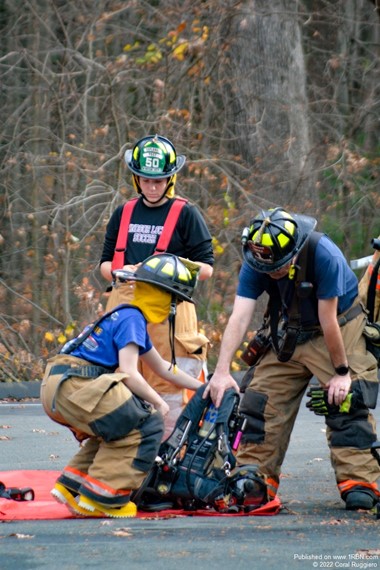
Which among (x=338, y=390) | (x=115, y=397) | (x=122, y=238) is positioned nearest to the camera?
(x=115, y=397)

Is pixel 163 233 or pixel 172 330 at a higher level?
pixel 163 233

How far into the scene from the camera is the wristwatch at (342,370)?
6.75 metres

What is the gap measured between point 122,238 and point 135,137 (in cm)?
846

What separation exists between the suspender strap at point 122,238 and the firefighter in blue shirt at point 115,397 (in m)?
0.91

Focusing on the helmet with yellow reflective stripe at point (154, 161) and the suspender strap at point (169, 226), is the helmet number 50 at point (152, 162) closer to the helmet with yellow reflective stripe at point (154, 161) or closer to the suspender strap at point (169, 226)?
the helmet with yellow reflective stripe at point (154, 161)

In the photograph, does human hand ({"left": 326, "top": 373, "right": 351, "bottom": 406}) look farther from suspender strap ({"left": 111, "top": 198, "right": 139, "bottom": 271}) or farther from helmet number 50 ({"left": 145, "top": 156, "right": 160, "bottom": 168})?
helmet number 50 ({"left": 145, "top": 156, "right": 160, "bottom": 168})

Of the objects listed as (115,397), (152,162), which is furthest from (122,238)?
(115,397)

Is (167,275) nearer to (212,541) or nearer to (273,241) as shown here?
(273,241)

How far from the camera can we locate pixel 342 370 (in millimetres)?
6766

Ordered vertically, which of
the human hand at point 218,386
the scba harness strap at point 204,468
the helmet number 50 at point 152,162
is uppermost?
the helmet number 50 at point 152,162

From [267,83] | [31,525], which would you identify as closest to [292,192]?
[267,83]

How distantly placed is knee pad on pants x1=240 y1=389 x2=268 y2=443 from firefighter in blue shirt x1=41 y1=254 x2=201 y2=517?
71 cm

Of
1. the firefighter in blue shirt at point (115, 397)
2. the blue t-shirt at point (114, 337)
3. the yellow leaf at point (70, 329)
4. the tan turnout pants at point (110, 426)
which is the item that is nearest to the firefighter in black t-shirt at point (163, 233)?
the firefighter in blue shirt at point (115, 397)

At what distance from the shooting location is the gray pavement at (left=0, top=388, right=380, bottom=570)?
4.87m
